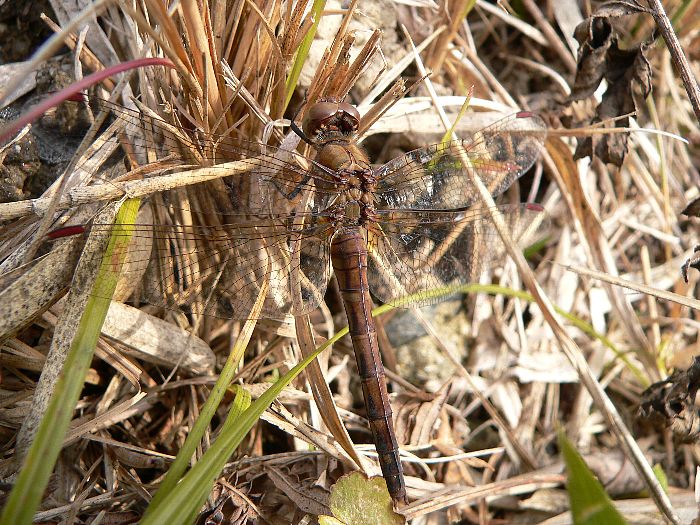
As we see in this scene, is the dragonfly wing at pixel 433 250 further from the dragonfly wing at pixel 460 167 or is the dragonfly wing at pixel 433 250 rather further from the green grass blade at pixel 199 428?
the green grass blade at pixel 199 428

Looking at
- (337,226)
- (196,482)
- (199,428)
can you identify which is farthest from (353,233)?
(196,482)

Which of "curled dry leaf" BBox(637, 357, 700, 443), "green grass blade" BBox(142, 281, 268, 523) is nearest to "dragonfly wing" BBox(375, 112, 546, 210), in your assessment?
"green grass blade" BBox(142, 281, 268, 523)

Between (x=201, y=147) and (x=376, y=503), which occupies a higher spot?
(x=201, y=147)

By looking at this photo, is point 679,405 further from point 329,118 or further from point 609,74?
point 329,118

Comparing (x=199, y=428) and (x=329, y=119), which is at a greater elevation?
(x=329, y=119)

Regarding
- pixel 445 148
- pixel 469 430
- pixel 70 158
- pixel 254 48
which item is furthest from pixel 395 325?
pixel 70 158

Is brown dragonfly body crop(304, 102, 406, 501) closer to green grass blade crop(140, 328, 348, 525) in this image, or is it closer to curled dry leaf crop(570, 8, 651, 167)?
green grass blade crop(140, 328, 348, 525)

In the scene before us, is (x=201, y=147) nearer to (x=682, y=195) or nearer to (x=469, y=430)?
(x=469, y=430)
